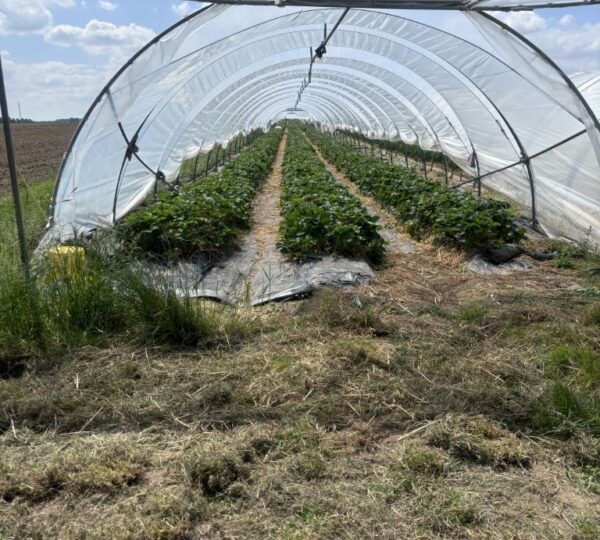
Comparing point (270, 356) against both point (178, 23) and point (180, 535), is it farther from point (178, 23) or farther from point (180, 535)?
point (178, 23)

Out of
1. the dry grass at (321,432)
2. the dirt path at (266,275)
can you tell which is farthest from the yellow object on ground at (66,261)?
the dirt path at (266,275)

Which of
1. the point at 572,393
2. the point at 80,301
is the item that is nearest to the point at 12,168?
the point at 80,301

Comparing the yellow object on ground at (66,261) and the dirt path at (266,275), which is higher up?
the yellow object on ground at (66,261)

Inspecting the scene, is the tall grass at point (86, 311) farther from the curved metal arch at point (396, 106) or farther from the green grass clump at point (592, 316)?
the curved metal arch at point (396, 106)

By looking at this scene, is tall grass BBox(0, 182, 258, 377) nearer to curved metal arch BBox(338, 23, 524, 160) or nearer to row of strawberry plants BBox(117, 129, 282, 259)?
row of strawberry plants BBox(117, 129, 282, 259)

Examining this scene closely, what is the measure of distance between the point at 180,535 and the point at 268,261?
527cm

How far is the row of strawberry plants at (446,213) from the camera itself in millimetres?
7711

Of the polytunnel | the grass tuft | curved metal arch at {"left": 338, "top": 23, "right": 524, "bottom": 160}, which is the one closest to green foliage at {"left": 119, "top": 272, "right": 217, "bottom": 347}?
the polytunnel

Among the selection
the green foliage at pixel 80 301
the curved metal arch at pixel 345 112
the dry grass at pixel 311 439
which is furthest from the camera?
the curved metal arch at pixel 345 112

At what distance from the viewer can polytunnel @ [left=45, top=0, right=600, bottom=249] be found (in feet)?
24.0

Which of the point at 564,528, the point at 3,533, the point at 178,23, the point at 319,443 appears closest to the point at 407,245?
the point at 178,23

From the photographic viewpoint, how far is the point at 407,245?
8773mm

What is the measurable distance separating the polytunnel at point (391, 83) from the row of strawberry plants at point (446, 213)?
3.27ft

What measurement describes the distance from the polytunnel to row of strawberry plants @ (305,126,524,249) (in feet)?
3.27
